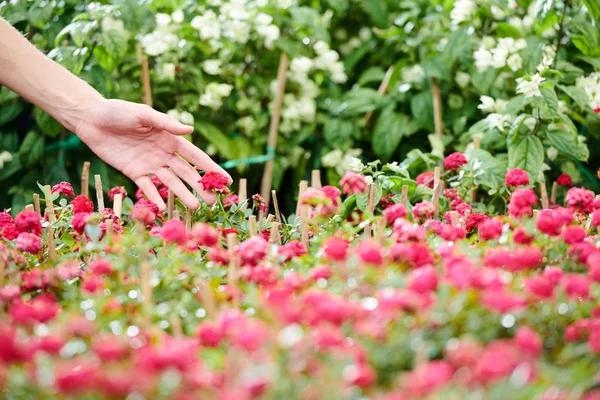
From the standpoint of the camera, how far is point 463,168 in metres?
1.53

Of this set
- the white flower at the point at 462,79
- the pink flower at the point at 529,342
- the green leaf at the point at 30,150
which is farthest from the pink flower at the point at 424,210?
the green leaf at the point at 30,150

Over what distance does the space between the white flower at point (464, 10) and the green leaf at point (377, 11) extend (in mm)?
535

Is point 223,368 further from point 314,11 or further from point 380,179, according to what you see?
point 314,11

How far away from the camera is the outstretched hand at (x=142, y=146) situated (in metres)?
1.31

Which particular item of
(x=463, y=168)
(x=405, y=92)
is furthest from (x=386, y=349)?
(x=405, y=92)

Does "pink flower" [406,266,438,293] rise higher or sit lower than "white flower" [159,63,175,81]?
higher

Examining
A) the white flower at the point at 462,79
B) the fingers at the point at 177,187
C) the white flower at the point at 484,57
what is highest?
the fingers at the point at 177,187

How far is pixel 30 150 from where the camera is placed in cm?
210

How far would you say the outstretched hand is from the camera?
131cm

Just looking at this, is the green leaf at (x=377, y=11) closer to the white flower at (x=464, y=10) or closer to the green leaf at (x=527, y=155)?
the white flower at (x=464, y=10)

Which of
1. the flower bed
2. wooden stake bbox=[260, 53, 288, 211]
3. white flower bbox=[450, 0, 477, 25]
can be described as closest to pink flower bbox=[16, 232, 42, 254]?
the flower bed

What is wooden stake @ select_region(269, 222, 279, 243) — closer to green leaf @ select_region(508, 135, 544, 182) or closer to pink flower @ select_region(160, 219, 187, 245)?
pink flower @ select_region(160, 219, 187, 245)

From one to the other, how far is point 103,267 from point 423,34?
1727mm

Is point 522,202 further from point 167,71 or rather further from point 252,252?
point 167,71
